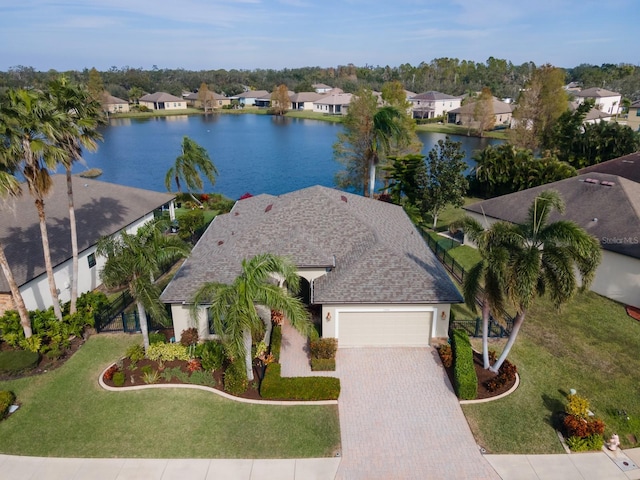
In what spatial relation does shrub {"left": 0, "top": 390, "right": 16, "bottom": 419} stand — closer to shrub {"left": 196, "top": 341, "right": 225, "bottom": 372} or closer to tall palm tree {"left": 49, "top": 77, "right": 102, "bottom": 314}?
shrub {"left": 196, "top": 341, "right": 225, "bottom": 372}

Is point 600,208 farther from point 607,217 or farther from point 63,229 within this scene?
point 63,229

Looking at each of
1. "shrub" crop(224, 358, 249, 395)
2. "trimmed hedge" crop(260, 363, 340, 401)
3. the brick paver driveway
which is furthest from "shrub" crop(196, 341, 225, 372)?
the brick paver driveway

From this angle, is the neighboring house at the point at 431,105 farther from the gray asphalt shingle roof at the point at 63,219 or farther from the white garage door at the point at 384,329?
the white garage door at the point at 384,329

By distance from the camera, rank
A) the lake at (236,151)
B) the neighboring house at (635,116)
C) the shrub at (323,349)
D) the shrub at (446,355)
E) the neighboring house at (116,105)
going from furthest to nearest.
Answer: the neighboring house at (116,105) < the neighboring house at (635,116) < the lake at (236,151) < the shrub at (446,355) < the shrub at (323,349)

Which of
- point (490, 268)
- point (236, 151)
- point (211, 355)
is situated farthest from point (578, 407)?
point (236, 151)

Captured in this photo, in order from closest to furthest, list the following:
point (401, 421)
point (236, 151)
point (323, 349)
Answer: point (401, 421), point (323, 349), point (236, 151)

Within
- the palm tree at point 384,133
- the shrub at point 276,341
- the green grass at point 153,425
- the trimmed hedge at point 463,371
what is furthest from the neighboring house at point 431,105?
the green grass at point 153,425
